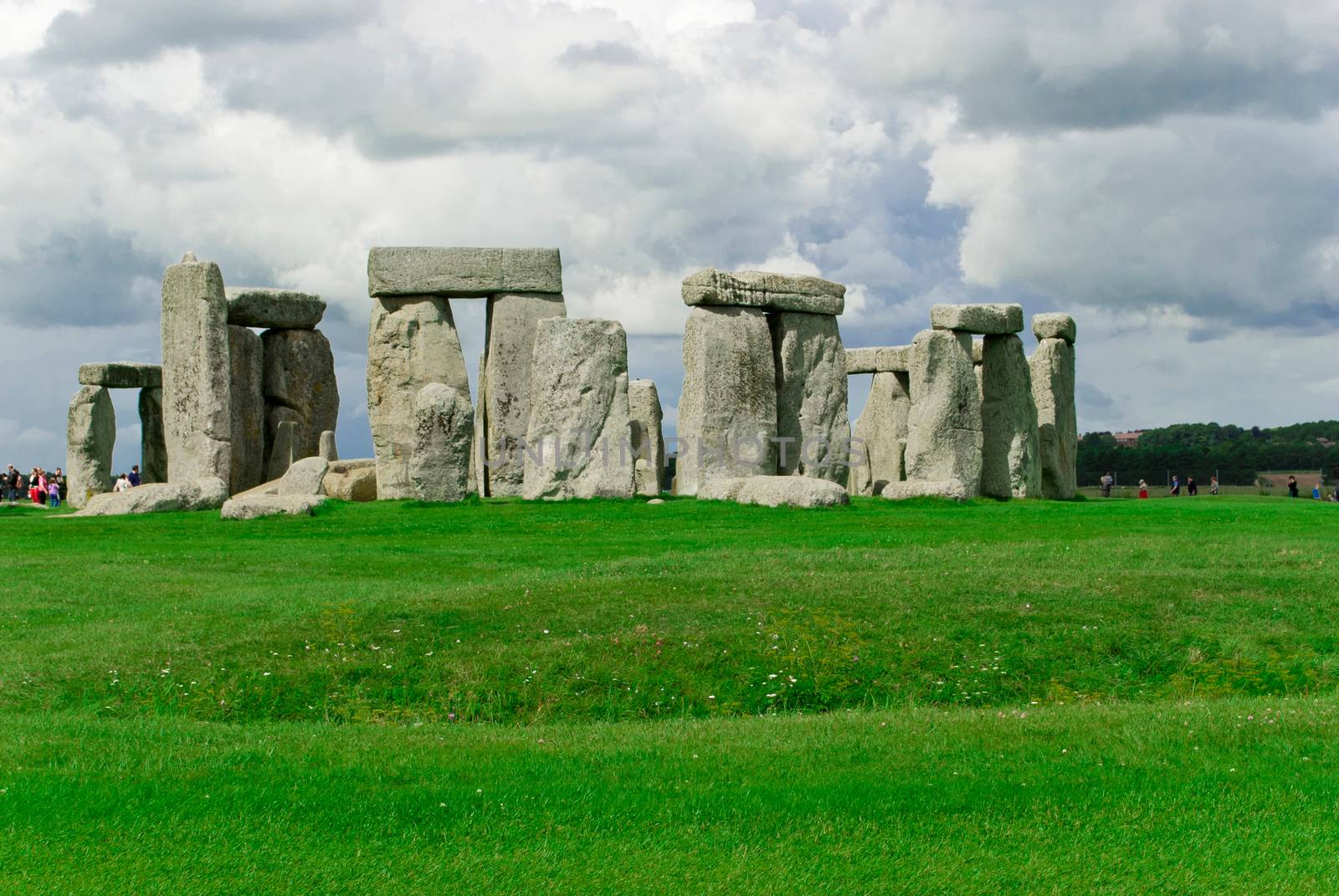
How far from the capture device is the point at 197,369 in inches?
1061

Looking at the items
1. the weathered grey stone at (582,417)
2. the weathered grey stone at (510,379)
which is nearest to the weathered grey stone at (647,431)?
the weathered grey stone at (510,379)

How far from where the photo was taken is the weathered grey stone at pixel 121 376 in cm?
3584

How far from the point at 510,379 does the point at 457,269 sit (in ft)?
7.77

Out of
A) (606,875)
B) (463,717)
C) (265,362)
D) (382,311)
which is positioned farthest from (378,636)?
(265,362)

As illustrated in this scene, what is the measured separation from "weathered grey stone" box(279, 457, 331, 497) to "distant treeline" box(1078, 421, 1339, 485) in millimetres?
36116

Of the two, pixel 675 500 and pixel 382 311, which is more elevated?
pixel 382 311

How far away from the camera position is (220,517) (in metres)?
22.8

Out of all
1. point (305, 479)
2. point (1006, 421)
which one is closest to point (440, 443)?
point (305, 479)

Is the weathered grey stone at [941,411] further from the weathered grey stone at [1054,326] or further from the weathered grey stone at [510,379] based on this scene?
the weathered grey stone at [510,379]

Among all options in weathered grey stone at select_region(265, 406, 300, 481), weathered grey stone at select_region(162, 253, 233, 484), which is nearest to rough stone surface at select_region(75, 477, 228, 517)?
weathered grey stone at select_region(162, 253, 233, 484)

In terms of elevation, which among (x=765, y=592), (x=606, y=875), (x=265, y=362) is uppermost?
(x=265, y=362)

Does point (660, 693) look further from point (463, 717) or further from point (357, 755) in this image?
point (357, 755)

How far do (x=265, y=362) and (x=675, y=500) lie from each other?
11663 millimetres

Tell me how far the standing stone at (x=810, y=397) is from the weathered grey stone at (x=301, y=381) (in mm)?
10132
